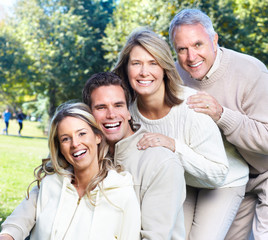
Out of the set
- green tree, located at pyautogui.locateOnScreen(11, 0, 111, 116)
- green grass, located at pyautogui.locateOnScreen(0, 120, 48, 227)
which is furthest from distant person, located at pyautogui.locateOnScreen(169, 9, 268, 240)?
green tree, located at pyautogui.locateOnScreen(11, 0, 111, 116)

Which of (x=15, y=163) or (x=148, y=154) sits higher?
(x=148, y=154)

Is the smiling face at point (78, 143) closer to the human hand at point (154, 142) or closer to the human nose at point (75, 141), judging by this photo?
the human nose at point (75, 141)

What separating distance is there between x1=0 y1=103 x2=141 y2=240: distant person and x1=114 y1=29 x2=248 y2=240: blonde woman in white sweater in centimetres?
37

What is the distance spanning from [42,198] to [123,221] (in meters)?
0.66

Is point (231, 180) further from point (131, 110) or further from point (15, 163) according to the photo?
point (15, 163)

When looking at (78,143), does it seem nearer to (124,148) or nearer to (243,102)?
(124,148)

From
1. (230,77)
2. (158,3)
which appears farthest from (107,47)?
(230,77)

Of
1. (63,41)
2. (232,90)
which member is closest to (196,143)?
(232,90)

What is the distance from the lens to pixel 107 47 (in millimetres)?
19531

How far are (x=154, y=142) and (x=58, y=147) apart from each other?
74cm

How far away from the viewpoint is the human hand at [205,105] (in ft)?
10.9

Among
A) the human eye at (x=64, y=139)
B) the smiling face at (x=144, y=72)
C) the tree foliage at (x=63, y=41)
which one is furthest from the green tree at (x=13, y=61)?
the human eye at (x=64, y=139)

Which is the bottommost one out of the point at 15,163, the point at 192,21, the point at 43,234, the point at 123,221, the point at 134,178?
the point at 15,163

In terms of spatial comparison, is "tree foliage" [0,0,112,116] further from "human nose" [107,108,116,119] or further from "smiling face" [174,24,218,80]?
"human nose" [107,108,116,119]
